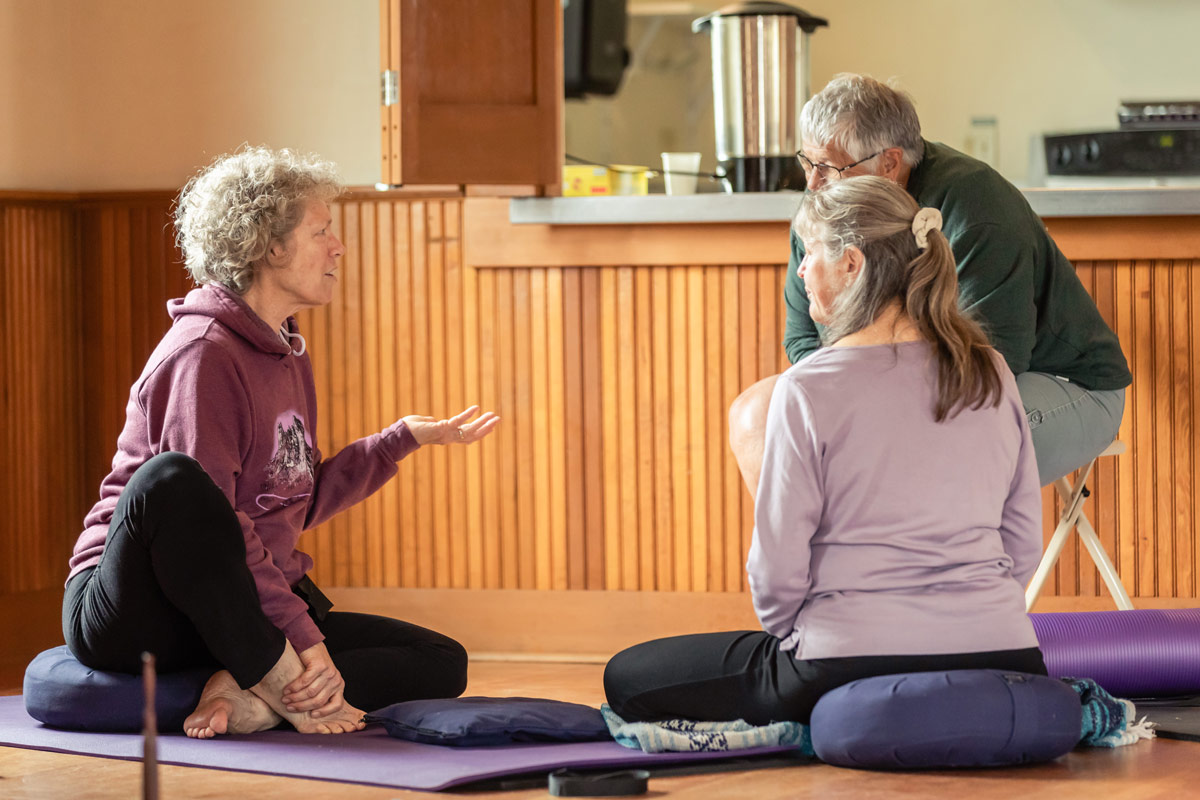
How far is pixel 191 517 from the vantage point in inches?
84.5

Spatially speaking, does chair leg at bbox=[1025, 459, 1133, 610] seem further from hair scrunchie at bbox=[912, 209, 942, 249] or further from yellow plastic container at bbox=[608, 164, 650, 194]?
yellow plastic container at bbox=[608, 164, 650, 194]

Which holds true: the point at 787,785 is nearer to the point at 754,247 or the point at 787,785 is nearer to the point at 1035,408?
the point at 1035,408

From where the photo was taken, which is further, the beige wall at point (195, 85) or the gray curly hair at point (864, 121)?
the beige wall at point (195, 85)

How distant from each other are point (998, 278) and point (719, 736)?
38.4 inches

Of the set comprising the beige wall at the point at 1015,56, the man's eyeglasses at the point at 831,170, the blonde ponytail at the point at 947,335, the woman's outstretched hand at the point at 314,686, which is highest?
the beige wall at the point at 1015,56

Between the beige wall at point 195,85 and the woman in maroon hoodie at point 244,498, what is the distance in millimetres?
1190

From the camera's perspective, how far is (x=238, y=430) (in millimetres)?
2305

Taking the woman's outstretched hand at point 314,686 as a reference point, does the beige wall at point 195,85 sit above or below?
above

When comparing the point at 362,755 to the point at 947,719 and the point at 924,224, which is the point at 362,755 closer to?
the point at 947,719

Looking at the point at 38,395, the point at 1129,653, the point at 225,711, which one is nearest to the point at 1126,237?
the point at 1129,653

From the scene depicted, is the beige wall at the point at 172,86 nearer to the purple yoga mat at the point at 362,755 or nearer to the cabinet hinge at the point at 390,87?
the cabinet hinge at the point at 390,87

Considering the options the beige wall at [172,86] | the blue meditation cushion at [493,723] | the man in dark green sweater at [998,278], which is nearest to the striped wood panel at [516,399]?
the beige wall at [172,86]

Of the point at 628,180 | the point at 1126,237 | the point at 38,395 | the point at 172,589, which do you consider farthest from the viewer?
the point at 628,180

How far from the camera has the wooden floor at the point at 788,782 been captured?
76.0 inches
